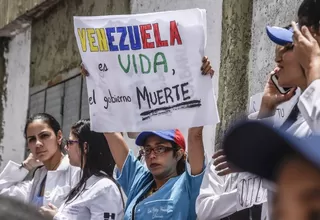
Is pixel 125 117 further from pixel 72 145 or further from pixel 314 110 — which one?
pixel 314 110

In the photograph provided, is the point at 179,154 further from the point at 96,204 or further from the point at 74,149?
the point at 74,149

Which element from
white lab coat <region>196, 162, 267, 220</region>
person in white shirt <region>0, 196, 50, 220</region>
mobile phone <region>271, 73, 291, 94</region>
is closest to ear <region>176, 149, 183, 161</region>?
white lab coat <region>196, 162, 267, 220</region>

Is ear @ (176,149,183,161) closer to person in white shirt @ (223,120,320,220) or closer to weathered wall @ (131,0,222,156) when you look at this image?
weathered wall @ (131,0,222,156)

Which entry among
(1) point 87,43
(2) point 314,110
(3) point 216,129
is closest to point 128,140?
(3) point 216,129

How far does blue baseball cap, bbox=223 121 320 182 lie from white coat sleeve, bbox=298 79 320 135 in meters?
1.30

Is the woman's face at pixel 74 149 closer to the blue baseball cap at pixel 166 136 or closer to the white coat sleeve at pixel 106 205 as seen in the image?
the white coat sleeve at pixel 106 205

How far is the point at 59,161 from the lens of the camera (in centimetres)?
571

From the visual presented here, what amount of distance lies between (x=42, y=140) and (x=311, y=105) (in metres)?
3.14

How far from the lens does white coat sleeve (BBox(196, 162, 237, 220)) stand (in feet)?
12.7

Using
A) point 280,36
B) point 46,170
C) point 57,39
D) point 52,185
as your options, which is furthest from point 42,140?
point 57,39

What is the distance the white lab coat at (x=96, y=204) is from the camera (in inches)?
192

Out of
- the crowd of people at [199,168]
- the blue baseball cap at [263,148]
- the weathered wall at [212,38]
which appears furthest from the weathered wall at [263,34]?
the blue baseball cap at [263,148]

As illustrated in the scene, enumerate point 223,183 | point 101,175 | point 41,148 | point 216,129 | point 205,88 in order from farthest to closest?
point 216,129 → point 41,148 → point 101,175 → point 205,88 → point 223,183

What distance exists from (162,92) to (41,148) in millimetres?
1511
